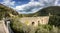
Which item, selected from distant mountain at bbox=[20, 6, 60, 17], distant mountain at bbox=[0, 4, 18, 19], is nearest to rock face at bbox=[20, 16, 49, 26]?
distant mountain at bbox=[20, 6, 60, 17]

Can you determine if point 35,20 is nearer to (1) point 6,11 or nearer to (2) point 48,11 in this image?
(2) point 48,11

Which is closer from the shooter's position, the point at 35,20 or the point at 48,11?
the point at 48,11

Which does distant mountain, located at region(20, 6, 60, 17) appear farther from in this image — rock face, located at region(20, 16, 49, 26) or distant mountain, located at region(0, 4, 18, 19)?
distant mountain, located at region(0, 4, 18, 19)

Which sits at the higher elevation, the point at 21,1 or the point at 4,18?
the point at 21,1

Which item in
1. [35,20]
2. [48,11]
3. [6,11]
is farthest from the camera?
[35,20]

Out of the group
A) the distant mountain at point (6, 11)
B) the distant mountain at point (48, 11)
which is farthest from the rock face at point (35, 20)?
the distant mountain at point (6, 11)

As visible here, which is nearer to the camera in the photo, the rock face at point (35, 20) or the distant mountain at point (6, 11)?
the distant mountain at point (6, 11)

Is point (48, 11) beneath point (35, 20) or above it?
above

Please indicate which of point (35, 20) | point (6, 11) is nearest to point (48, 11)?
point (35, 20)

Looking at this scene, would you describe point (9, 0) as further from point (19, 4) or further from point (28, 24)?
point (28, 24)

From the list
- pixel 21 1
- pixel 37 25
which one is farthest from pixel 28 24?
pixel 21 1

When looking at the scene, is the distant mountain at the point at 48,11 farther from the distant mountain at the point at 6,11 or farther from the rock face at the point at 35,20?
the distant mountain at the point at 6,11

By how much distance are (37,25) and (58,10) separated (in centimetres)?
72

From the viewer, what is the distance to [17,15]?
604 centimetres
